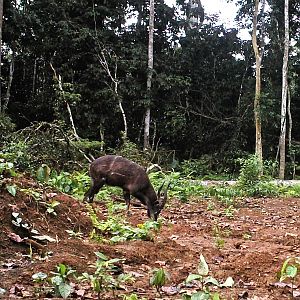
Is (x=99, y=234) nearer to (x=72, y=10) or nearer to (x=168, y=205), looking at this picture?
(x=168, y=205)

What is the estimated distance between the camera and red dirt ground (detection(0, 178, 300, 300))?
13.8ft

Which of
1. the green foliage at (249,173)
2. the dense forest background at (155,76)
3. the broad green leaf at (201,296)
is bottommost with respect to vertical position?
the green foliage at (249,173)

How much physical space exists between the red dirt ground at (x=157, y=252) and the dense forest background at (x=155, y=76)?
17351 millimetres

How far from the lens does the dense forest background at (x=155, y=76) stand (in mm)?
29250

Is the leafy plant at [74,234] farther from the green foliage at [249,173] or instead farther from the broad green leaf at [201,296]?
the green foliage at [249,173]

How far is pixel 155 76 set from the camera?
31062mm

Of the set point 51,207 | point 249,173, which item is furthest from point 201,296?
point 249,173

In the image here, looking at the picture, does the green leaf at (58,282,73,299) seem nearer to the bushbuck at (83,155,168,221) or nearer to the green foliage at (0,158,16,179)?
the green foliage at (0,158,16,179)

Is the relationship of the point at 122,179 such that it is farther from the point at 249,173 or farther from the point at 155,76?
the point at 155,76

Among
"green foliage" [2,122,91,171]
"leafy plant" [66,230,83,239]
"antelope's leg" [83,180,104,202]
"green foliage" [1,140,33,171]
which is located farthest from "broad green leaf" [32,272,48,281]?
"green foliage" [2,122,91,171]

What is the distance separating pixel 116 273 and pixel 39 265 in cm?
68

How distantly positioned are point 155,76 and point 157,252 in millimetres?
25700

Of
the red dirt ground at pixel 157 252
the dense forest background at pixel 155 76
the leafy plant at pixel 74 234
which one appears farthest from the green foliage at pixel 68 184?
the dense forest background at pixel 155 76

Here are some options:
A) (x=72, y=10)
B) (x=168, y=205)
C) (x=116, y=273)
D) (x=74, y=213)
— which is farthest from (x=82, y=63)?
(x=116, y=273)
